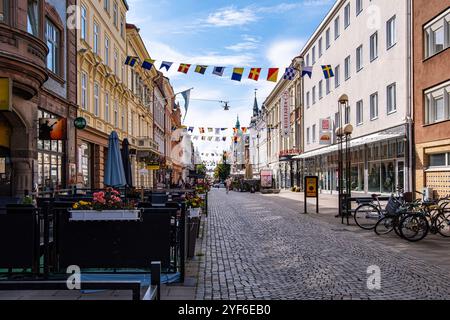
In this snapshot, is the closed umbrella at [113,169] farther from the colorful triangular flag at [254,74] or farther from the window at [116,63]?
the window at [116,63]

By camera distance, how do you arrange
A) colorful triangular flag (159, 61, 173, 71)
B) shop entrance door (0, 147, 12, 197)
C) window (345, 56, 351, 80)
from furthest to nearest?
window (345, 56, 351, 80), colorful triangular flag (159, 61, 173, 71), shop entrance door (0, 147, 12, 197)

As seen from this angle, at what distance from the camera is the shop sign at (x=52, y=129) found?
52.5 feet

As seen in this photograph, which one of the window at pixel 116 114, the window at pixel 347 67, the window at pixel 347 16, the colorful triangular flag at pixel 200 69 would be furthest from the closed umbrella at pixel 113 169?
the window at pixel 347 16

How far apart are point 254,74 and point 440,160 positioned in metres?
8.23

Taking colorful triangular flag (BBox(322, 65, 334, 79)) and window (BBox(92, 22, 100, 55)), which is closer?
colorful triangular flag (BBox(322, 65, 334, 79))

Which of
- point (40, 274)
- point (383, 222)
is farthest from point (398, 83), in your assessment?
point (40, 274)

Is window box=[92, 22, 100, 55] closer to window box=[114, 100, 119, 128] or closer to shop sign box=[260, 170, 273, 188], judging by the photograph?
window box=[114, 100, 119, 128]

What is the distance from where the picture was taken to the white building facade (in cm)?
2323

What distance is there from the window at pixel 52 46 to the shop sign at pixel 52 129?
7.56ft

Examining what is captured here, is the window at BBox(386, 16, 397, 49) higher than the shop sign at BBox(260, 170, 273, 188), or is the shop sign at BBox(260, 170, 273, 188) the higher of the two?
the window at BBox(386, 16, 397, 49)

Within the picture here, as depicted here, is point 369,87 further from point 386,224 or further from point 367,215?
point 386,224

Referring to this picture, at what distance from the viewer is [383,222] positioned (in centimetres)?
1318

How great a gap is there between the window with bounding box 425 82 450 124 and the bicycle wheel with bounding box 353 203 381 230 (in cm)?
720

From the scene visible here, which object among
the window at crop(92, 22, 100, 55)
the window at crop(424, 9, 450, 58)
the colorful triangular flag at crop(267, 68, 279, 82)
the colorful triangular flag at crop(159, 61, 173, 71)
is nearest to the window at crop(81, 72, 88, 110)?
the window at crop(92, 22, 100, 55)
